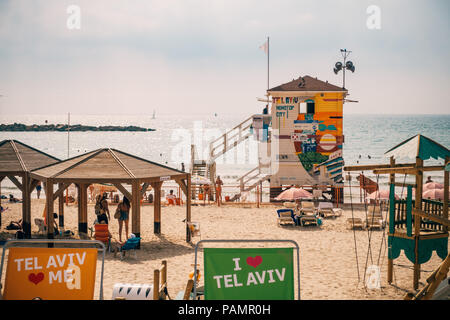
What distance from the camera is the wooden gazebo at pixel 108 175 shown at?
14.4 m

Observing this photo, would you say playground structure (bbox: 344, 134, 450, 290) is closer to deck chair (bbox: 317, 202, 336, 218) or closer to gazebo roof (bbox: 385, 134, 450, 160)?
gazebo roof (bbox: 385, 134, 450, 160)

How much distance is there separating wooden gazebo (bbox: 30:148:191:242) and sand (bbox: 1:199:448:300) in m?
1.35

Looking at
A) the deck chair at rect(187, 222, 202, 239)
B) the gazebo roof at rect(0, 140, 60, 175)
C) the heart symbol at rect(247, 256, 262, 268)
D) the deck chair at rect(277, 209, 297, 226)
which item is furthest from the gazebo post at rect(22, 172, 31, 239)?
the heart symbol at rect(247, 256, 262, 268)

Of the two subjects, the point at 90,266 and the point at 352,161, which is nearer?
the point at 90,266

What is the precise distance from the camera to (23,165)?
1708 centimetres

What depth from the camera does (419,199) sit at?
10789 millimetres

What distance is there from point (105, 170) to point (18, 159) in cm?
465

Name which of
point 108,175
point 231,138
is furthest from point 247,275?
point 231,138

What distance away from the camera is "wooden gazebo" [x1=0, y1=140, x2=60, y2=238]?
16312 mm

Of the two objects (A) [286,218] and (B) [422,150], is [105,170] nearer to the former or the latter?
(A) [286,218]

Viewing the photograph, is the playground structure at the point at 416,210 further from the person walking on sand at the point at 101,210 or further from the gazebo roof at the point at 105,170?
the person walking on sand at the point at 101,210

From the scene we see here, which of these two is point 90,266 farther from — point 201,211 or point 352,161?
point 352,161
